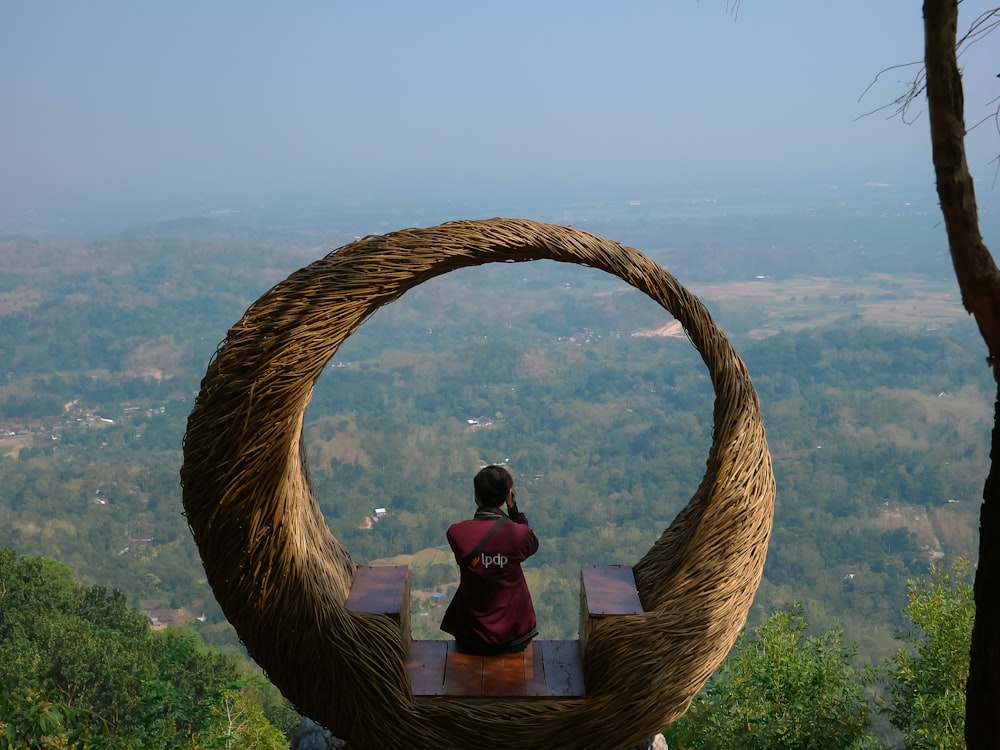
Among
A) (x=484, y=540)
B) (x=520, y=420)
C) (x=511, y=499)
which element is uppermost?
(x=511, y=499)

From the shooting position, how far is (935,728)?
311 inches

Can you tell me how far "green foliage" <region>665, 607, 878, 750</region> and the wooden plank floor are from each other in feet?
13.8

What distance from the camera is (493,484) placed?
12.0 feet

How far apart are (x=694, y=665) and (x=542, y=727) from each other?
0.58 meters

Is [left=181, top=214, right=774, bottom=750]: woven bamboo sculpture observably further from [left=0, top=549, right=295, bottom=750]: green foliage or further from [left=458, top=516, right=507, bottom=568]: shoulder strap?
[left=0, top=549, right=295, bottom=750]: green foliage

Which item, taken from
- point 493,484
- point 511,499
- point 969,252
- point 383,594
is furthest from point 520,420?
point 969,252

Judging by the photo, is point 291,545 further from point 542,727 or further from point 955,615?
point 955,615

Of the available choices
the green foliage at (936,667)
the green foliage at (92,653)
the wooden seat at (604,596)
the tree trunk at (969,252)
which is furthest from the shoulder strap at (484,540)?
the green foliage at (92,653)

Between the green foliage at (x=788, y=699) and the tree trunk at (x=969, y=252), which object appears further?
the green foliage at (x=788, y=699)

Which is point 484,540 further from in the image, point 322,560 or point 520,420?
point 520,420

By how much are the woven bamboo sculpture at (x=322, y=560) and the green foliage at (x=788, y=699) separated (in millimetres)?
4294

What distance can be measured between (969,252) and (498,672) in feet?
7.21

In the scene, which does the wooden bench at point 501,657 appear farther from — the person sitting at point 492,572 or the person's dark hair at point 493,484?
the person's dark hair at point 493,484

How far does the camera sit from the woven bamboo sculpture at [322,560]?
327 centimetres
